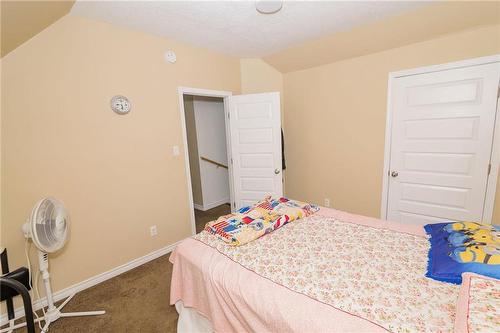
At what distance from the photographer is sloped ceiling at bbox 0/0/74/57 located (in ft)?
4.57

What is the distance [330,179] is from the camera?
11.2ft

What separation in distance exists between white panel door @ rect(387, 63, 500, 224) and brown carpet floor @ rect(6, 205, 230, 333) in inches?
109

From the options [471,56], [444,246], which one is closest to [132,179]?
[444,246]

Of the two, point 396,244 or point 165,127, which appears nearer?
point 396,244

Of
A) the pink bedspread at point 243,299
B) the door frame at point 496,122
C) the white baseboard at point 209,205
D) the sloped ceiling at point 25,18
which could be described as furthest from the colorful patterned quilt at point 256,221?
the white baseboard at point 209,205

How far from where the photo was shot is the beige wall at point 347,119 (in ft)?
7.98

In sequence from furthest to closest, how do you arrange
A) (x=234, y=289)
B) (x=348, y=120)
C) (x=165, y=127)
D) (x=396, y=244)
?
(x=348, y=120) < (x=165, y=127) < (x=396, y=244) < (x=234, y=289)

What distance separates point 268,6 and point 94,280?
9.84 feet

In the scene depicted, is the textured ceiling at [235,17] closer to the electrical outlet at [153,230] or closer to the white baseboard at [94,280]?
the electrical outlet at [153,230]

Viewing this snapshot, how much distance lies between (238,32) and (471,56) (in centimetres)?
230

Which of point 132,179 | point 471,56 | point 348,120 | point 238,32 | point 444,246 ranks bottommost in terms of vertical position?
point 444,246

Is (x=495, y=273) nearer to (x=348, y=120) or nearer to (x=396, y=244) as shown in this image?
(x=396, y=244)

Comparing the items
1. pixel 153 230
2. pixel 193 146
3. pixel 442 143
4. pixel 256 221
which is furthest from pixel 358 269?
pixel 193 146

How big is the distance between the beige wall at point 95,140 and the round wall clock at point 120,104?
0.18 ft
